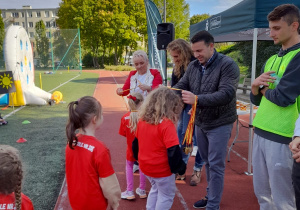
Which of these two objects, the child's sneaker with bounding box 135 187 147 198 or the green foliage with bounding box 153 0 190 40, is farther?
the green foliage with bounding box 153 0 190 40

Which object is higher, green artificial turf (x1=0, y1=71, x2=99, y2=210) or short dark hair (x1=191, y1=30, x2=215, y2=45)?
short dark hair (x1=191, y1=30, x2=215, y2=45)

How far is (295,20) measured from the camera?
194 centimetres

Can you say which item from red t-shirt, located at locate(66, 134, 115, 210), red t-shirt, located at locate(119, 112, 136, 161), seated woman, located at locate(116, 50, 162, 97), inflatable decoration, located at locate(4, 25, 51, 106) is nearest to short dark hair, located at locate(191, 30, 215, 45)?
seated woman, located at locate(116, 50, 162, 97)

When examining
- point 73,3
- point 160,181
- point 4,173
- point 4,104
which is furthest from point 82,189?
point 73,3

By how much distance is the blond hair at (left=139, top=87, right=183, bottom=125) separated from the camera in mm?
2305

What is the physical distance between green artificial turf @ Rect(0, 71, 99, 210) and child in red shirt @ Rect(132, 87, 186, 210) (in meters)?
1.07

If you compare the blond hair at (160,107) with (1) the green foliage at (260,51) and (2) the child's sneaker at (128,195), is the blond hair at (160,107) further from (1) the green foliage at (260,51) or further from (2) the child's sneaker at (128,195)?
(1) the green foliage at (260,51)

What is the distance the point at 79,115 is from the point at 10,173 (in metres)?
0.62

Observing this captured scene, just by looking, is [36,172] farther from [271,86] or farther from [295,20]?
[295,20]

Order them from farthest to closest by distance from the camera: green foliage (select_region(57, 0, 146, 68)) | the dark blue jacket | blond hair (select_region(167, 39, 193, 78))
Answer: green foliage (select_region(57, 0, 146, 68)) → blond hair (select_region(167, 39, 193, 78)) → the dark blue jacket

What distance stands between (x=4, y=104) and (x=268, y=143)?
35.4ft

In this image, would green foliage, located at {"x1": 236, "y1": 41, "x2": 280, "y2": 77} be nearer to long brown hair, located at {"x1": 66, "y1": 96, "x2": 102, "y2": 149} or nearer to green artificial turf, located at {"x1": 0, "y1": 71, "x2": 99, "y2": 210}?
green artificial turf, located at {"x1": 0, "y1": 71, "x2": 99, "y2": 210}

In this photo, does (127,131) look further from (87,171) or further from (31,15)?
(31,15)

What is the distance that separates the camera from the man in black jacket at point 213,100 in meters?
2.50
